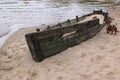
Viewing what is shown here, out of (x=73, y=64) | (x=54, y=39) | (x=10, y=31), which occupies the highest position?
(x=54, y=39)

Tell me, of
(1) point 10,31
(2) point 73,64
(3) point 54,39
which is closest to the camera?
(2) point 73,64

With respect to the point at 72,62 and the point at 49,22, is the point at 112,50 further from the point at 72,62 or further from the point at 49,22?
the point at 49,22

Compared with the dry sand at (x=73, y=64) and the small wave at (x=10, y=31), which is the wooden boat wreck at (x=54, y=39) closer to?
the dry sand at (x=73, y=64)

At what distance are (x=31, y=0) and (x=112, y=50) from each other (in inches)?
703

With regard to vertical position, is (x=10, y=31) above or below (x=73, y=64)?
below

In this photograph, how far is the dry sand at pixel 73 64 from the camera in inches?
249

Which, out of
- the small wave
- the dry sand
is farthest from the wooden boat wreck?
the small wave

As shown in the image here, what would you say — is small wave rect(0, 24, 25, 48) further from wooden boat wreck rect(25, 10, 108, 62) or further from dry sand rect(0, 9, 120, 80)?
wooden boat wreck rect(25, 10, 108, 62)

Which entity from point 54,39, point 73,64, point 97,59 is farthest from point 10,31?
point 97,59

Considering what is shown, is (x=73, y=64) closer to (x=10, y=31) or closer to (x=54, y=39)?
(x=54, y=39)

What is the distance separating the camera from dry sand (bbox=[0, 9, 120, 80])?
20.7ft

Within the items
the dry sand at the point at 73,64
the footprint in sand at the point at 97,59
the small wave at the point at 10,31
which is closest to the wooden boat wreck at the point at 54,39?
the dry sand at the point at 73,64

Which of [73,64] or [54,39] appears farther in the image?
[54,39]

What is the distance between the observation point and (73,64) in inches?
275
